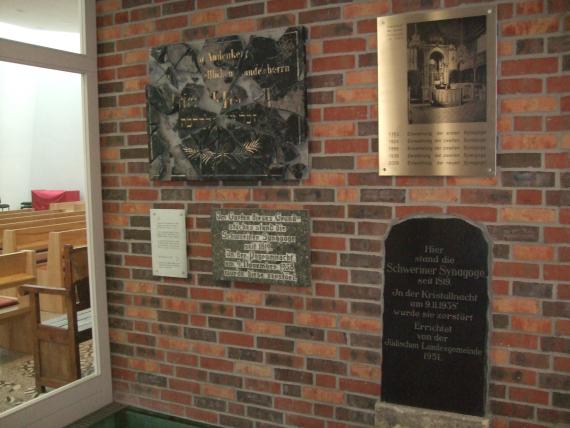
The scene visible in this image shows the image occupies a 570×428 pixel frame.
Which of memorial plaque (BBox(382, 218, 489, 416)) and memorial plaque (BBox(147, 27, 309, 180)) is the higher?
memorial plaque (BBox(147, 27, 309, 180))

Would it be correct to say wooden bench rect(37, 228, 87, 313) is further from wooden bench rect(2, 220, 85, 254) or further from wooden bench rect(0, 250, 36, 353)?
wooden bench rect(0, 250, 36, 353)

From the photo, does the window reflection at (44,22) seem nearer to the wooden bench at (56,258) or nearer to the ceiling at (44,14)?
the ceiling at (44,14)

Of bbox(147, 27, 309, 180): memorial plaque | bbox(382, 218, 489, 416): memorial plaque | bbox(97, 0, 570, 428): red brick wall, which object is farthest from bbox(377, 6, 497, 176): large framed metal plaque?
bbox(147, 27, 309, 180): memorial plaque

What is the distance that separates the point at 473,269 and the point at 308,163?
0.85 m

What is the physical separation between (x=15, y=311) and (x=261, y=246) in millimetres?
1847

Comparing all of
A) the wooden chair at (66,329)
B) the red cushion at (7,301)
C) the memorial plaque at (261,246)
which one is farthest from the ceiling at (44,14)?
the red cushion at (7,301)

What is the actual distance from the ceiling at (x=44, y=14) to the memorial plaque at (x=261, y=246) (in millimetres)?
1400

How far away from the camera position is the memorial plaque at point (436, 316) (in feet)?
7.23

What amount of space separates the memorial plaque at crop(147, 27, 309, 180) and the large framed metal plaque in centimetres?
40

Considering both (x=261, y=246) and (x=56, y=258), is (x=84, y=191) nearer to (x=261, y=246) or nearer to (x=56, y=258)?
(x=261, y=246)

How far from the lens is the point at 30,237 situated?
4.19 m

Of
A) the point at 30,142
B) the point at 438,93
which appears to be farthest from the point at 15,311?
the point at 30,142

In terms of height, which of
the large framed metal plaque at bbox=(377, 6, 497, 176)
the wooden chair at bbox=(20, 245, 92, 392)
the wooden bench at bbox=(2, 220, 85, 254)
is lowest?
the wooden chair at bbox=(20, 245, 92, 392)

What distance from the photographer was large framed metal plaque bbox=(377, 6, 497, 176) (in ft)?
6.92
